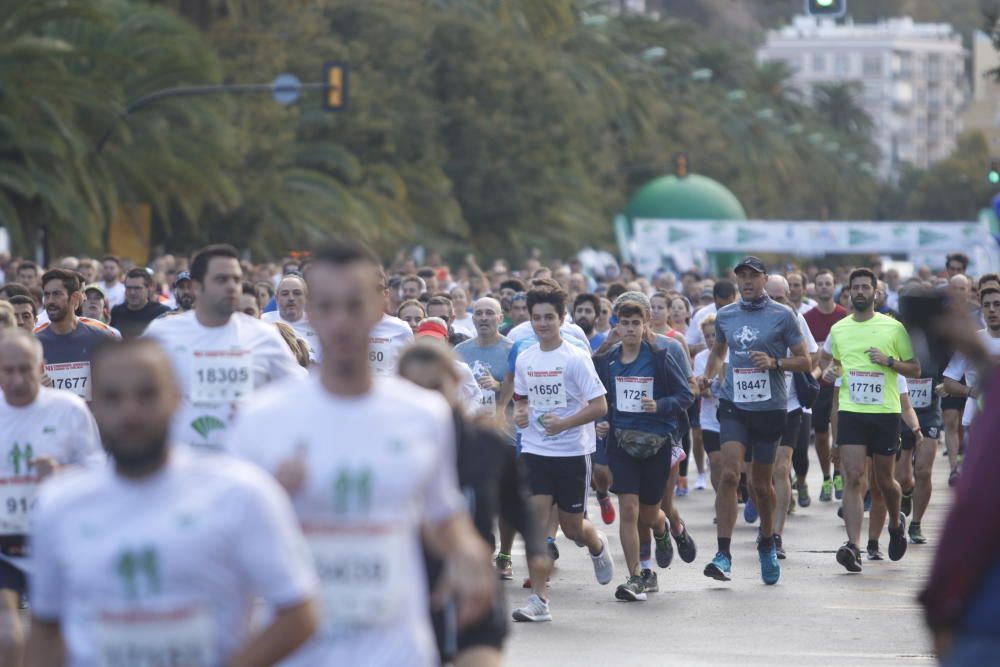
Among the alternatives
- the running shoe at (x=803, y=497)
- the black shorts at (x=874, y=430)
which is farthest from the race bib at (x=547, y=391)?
the running shoe at (x=803, y=497)

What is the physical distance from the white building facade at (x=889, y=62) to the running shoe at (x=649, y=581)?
521 feet

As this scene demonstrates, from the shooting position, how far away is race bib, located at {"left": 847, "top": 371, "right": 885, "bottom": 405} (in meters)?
12.7

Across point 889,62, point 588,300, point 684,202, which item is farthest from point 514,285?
point 889,62

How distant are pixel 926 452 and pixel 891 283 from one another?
13994 mm

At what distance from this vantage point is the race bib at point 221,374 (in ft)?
25.6

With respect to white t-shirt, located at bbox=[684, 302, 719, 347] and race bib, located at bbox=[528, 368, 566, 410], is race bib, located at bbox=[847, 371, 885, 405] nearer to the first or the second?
race bib, located at bbox=[528, 368, 566, 410]

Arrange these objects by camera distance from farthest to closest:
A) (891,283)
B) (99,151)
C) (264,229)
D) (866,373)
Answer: (264,229)
(99,151)
(891,283)
(866,373)

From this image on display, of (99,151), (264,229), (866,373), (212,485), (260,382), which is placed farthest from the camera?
(264,229)

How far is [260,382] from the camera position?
25.7ft

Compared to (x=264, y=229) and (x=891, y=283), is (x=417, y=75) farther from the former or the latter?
(x=891, y=283)

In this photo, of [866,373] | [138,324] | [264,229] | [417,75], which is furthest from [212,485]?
Answer: [417,75]

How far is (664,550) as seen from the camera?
12.5 metres

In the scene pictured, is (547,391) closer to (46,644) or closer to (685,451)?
(685,451)

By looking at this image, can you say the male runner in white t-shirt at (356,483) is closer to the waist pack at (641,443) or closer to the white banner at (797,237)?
the waist pack at (641,443)
